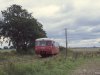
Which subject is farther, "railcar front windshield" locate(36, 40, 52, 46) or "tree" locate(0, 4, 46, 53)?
"tree" locate(0, 4, 46, 53)

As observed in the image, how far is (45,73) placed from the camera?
79.1 ft

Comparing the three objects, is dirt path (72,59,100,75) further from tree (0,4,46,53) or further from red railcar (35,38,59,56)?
tree (0,4,46,53)

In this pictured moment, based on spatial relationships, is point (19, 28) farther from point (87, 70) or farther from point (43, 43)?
point (87, 70)

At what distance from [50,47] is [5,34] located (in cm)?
1710

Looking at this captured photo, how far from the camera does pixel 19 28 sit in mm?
69000

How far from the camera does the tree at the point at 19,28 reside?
69.0 m

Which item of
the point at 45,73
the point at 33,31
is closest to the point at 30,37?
the point at 33,31

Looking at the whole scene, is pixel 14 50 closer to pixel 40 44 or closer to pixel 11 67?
pixel 40 44

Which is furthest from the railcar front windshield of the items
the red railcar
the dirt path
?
the dirt path

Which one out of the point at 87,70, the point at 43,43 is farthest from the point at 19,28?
the point at 87,70

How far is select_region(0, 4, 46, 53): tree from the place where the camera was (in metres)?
69.0

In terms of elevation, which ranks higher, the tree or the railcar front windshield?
the tree

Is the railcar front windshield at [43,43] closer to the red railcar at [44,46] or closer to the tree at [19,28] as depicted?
the red railcar at [44,46]

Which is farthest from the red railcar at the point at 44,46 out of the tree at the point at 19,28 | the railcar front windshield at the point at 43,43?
the tree at the point at 19,28
